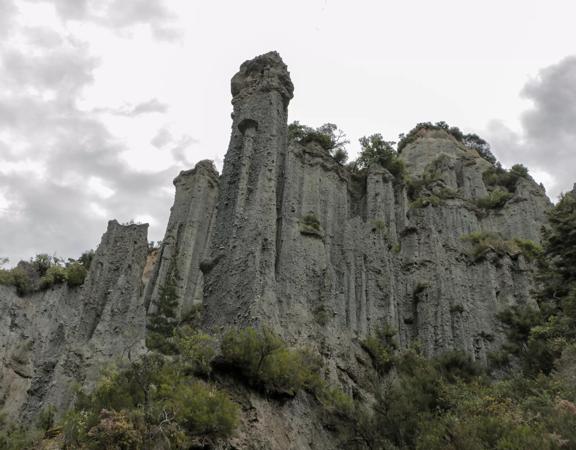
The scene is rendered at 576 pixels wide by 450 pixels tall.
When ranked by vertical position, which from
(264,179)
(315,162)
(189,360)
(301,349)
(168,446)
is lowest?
(168,446)

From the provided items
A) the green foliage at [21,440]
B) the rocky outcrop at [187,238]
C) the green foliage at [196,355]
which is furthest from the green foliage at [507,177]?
the green foliage at [21,440]

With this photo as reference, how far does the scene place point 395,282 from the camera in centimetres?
3234

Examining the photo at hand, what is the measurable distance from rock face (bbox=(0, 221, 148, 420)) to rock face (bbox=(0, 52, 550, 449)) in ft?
0.17

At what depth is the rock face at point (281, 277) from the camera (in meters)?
19.9

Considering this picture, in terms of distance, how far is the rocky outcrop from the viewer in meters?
36.6

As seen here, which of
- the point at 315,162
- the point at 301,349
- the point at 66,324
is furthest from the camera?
the point at 315,162

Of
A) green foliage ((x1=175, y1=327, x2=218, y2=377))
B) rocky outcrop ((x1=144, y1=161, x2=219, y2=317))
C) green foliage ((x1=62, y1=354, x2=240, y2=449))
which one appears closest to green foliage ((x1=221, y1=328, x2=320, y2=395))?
green foliage ((x1=175, y1=327, x2=218, y2=377))

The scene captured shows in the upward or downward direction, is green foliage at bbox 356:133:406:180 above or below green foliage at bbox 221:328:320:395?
above

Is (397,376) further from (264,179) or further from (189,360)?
(189,360)

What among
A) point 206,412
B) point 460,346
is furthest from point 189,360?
point 460,346

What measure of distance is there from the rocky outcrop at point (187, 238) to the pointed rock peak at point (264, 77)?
12758mm

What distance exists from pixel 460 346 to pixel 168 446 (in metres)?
19.6

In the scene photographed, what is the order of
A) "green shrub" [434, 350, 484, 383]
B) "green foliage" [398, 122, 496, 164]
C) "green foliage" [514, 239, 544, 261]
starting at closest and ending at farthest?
"green shrub" [434, 350, 484, 383], "green foliage" [514, 239, 544, 261], "green foliage" [398, 122, 496, 164]

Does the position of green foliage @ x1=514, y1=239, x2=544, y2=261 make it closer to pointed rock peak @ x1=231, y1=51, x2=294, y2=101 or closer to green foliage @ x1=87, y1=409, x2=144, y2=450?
pointed rock peak @ x1=231, y1=51, x2=294, y2=101
